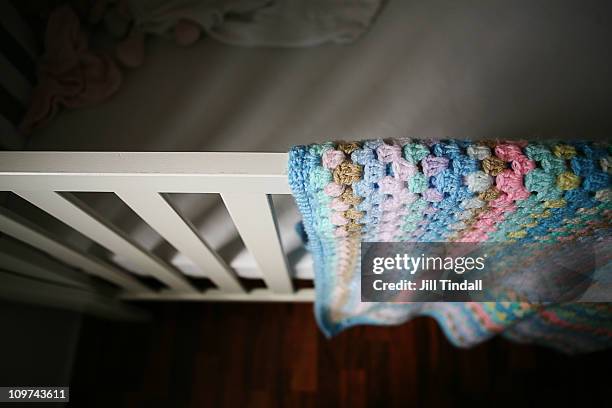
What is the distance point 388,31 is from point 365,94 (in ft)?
0.56

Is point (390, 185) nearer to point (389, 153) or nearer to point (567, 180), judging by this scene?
point (389, 153)

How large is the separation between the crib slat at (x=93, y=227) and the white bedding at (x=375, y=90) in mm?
42

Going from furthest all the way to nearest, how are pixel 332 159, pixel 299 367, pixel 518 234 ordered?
pixel 299 367, pixel 518 234, pixel 332 159

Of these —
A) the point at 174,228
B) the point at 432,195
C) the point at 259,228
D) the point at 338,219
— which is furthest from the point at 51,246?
the point at 432,195

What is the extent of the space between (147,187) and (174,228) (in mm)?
122

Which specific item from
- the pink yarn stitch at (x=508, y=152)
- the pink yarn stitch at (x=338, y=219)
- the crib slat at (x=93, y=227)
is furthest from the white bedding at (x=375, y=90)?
the pink yarn stitch at (x=508, y=152)

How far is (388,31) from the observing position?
2.72ft

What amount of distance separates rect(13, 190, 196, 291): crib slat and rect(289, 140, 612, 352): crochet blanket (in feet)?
0.93

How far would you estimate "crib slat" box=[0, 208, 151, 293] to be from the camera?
1.75ft

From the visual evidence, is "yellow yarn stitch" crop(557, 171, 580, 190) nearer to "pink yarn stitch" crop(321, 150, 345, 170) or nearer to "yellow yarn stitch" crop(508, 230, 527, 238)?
"yellow yarn stitch" crop(508, 230, 527, 238)

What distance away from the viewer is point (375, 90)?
0.78 m

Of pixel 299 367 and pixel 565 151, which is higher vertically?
pixel 565 151

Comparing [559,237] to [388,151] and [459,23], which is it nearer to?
[388,151]

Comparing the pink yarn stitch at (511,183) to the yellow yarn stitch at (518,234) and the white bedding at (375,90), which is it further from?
the white bedding at (375,90)
